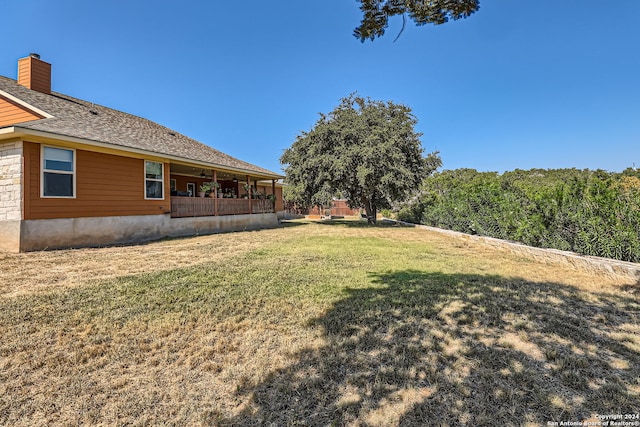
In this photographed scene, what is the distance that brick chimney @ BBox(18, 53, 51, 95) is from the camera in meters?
11.1

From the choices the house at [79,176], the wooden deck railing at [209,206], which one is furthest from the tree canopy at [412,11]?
the wooden deck railing at [209,206]

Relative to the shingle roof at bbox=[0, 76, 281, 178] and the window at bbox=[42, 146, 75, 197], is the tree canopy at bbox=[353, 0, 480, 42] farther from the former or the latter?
the window at bbox=[42, 146, 75, 197]

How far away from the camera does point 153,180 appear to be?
11203 millimetres

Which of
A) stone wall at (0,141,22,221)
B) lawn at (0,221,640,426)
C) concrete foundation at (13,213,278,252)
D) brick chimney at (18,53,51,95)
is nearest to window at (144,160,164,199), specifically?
concrete foundation at (13,213,278,252)

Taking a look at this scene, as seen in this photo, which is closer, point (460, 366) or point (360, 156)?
point (460, 366)

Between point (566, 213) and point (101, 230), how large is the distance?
12542 millimetres

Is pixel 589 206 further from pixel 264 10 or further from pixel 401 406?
pixel 264 10

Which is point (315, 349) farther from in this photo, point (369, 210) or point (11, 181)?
point (369, 210)

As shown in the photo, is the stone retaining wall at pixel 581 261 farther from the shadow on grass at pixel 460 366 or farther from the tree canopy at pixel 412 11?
the tree canopy at pixel 412 11

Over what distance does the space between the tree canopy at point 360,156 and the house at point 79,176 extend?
538 centimetres

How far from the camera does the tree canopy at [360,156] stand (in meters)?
15.2

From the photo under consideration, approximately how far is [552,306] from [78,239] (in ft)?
36.5

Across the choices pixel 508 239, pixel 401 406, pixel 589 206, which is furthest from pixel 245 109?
pixel 401 406

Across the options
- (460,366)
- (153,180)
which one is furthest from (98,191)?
(460,366)
